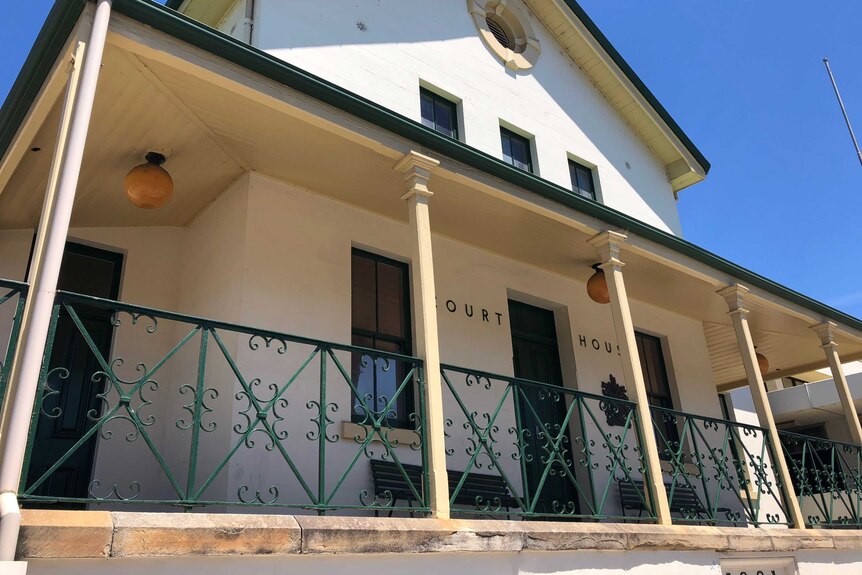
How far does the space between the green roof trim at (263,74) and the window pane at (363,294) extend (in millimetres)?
1622

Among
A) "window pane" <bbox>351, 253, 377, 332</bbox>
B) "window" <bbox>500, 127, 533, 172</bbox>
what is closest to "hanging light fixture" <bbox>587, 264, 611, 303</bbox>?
"window" <bbox>500, 127, 533, 172</bbox>

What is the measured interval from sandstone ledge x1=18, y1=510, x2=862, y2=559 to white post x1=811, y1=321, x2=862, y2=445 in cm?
410

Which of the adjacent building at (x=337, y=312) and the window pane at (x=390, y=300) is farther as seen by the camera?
the window pane at (x=390, y=300)

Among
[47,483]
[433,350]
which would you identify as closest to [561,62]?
[433,350]

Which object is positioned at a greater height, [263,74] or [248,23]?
[248,23]

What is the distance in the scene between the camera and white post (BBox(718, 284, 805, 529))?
725 cm

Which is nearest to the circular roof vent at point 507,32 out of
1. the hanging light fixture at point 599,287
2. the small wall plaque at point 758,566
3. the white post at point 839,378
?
the hanging light fixture at point 599,287

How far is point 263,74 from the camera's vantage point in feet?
16.0

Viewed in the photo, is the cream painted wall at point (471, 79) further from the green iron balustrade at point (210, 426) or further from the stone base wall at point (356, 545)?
the stone base wall at point (356, 545)

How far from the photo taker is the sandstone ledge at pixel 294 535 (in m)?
3.07

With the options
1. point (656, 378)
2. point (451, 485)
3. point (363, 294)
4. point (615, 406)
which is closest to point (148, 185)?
point (363, 294)

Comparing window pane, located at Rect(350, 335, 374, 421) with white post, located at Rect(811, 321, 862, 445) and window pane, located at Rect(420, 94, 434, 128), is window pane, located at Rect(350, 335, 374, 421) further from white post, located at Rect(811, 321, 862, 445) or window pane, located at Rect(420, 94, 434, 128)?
white post, located at Rect(811, 321, 862, 445)

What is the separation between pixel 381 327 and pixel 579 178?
14.9ft

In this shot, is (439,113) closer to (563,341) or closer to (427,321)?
(563,341)
